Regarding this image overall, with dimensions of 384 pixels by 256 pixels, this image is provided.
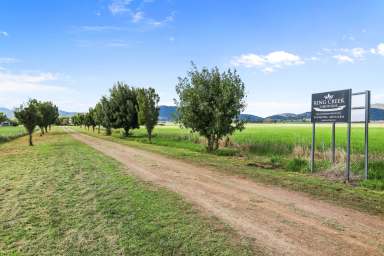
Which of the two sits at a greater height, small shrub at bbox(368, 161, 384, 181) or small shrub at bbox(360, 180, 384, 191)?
small shrub at bbox(368, 161, 384, 181)

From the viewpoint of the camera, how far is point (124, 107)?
4656cm

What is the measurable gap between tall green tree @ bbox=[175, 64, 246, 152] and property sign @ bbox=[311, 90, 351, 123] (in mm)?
7480

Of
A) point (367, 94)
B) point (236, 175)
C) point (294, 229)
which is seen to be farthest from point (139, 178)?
point (367, 94)

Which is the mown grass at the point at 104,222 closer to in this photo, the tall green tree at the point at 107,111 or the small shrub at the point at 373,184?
the small shrub at the point at 373,184

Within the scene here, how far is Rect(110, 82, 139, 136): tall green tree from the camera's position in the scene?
1811 inches

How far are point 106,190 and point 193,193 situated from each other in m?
2.81

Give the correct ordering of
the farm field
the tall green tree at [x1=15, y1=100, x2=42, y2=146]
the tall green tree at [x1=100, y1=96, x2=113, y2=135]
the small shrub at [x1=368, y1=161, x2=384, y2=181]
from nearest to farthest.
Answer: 1. the small shrub at [x1=368, y1=161, x2=384, y2=181]
2. the farm field
3. the tall green tree at [x1=15, y1=100, x2=42, y2=146]
4. the tall green tree at [x1=100, y1=96, x2=113, y2=135]

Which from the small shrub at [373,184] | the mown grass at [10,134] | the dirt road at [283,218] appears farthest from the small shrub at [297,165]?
the mown grass at [10,134]

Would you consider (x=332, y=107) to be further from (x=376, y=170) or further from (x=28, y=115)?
(x=28, y=115)

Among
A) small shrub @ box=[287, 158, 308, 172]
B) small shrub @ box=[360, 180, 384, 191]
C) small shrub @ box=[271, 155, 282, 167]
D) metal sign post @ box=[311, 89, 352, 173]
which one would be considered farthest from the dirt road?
metal sign post @ box=[311, 89, 352, 173]

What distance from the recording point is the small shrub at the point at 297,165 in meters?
14.2

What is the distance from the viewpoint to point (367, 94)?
460 inches

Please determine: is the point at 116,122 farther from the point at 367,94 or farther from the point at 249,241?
the point at 249,241

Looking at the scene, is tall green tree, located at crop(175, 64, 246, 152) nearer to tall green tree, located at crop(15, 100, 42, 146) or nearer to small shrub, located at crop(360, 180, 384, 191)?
small shrub, located at crop(360, 180, 384, 191)
